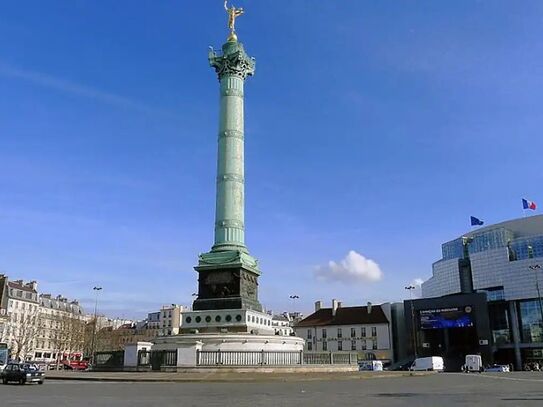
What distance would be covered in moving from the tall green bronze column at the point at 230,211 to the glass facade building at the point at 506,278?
57174 millimetres

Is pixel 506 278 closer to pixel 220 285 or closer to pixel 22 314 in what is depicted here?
pixel 220 285

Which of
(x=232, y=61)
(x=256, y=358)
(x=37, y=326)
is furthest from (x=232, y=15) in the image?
(x=37, y=326)

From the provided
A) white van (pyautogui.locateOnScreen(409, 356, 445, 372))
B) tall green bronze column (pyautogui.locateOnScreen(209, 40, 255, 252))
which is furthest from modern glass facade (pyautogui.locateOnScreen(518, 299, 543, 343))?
tall green bronze column (pyautogui.locateOnScreen(209, 40, 255, 252))

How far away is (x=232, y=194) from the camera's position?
4641 cm

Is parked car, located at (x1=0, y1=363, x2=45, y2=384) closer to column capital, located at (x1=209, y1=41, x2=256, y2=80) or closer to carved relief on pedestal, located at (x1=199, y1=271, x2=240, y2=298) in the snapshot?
carved relief on pedestal, located at (x1=199, y1=271, x2=240, y2=298)

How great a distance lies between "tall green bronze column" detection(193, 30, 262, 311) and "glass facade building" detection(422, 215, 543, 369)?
57.2 metres

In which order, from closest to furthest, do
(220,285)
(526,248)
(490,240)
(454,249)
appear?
1. (220,285)
2. (526,248)
3. (490,240)
4. (454,249)

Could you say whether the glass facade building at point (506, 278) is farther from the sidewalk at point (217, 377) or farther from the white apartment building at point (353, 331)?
the sidewalk at point (217, 377)

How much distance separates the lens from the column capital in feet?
164

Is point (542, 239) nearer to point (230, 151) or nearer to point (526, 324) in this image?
point (526, 324)

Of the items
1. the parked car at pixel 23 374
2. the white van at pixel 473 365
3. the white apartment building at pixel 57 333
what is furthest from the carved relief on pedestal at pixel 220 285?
the white apartment building at pixel 57 333

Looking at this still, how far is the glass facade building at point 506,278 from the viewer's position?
3622 inches

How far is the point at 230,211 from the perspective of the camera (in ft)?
151

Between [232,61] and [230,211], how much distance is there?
14166 mm
